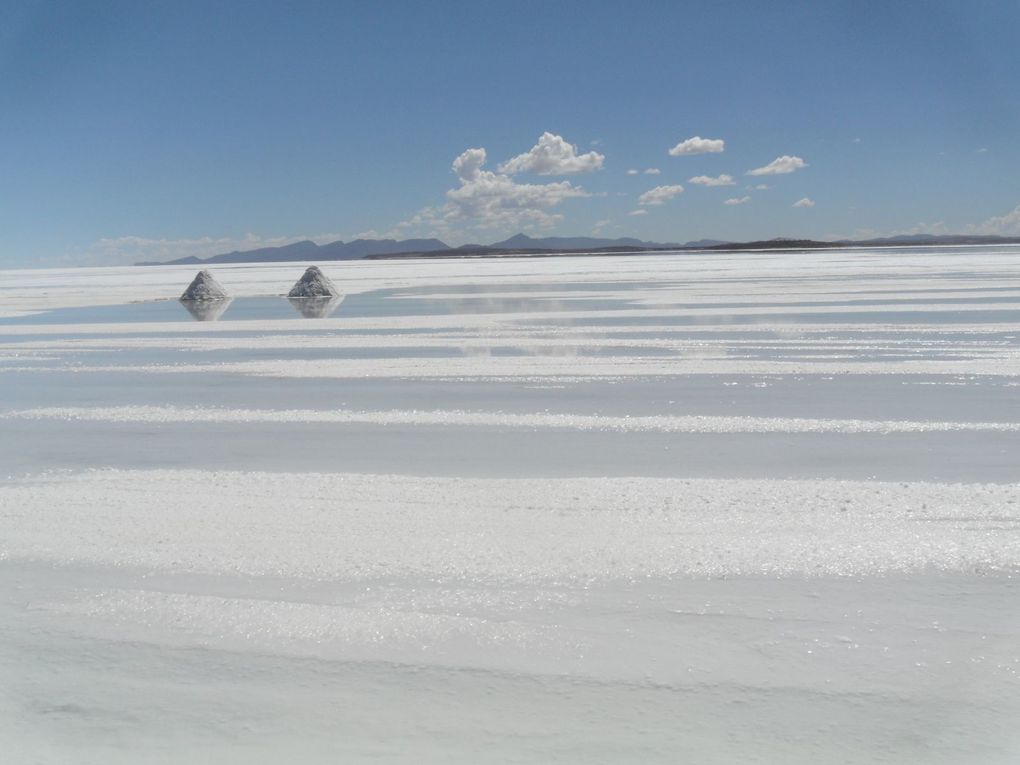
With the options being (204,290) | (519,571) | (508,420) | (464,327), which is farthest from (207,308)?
(519,571)

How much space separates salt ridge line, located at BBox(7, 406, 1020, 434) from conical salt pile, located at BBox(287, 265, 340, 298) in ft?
56.5

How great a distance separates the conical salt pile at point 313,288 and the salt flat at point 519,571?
54.4 ft

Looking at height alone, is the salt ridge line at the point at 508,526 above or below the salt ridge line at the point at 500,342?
below

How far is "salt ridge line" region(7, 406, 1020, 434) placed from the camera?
20.8 feet

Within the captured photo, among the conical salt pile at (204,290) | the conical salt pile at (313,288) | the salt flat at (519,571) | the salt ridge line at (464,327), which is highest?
the conical salt pile at (313,288)

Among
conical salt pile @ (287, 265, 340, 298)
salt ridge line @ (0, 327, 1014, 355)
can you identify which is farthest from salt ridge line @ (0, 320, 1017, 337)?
conical salt pile @ (287, 265, 340, 298)

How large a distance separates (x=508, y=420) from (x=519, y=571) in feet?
10.1

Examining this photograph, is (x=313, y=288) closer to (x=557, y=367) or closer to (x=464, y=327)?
(x=464, y=327)

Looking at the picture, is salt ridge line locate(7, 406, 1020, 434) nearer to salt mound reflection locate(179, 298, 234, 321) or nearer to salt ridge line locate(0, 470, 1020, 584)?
salt ridge line locate(0, 470, 1020, 584)

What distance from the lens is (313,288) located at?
2503cm

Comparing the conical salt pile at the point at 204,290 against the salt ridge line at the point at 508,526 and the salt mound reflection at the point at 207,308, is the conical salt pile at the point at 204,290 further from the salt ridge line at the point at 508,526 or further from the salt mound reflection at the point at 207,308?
the salt ridge line at the point at 508,526

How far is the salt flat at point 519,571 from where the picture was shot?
274cm

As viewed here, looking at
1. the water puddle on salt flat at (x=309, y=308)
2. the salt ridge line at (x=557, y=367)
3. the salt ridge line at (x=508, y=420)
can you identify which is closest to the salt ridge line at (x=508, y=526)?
the salt ridge line at (x=508, y=420)

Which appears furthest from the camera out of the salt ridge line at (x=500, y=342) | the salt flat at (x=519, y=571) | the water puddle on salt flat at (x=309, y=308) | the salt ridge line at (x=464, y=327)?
the water puddle on salt flat at (x=309, y=308)
